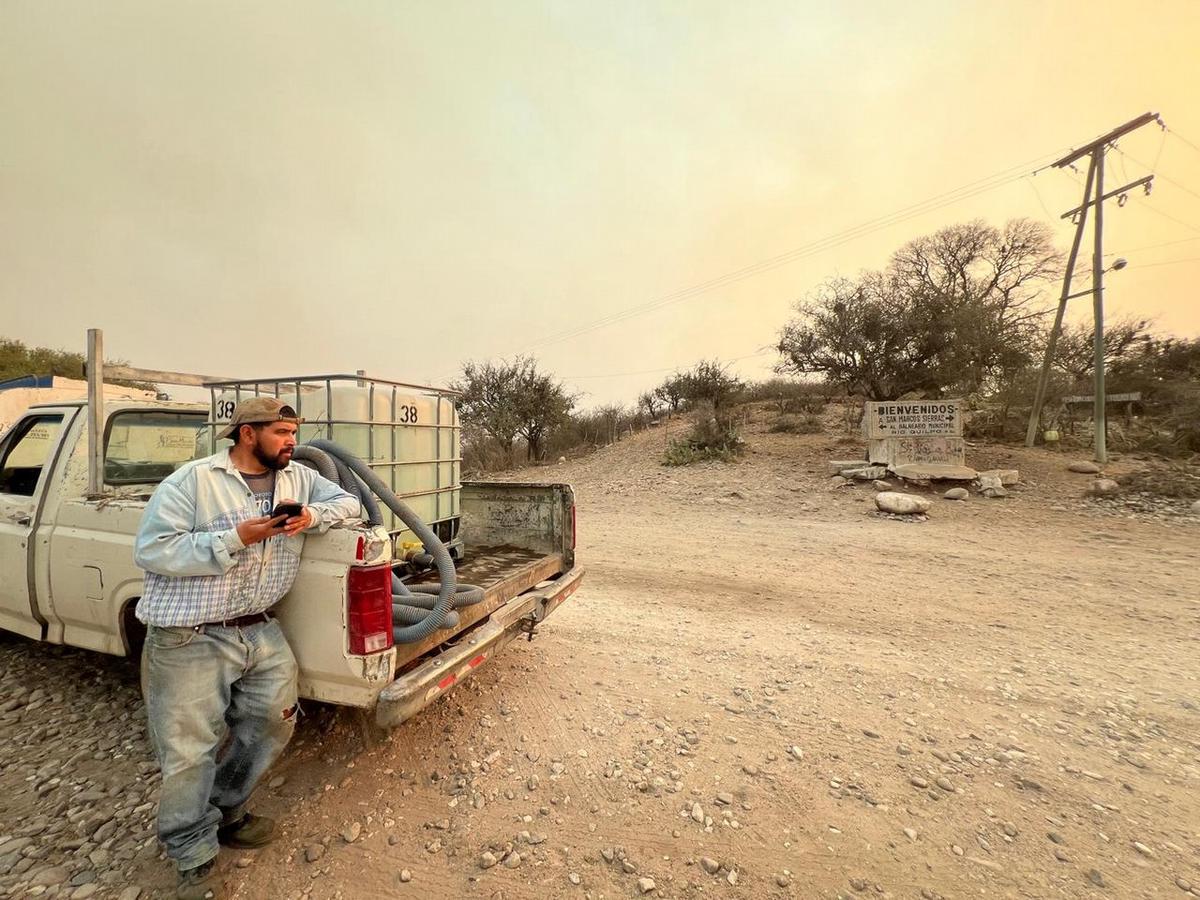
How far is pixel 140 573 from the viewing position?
103 inches

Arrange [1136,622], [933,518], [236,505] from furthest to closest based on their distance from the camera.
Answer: [933,518] → [1136,622] → [236,505]

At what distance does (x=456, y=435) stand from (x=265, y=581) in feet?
6.37

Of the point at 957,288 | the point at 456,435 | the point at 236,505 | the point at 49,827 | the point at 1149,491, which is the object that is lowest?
the point at 49,827

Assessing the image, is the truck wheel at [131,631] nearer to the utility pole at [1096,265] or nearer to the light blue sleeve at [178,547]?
the light blue sleeve at [178,547]

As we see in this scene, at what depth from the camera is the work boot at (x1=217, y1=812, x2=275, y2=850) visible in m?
2.06

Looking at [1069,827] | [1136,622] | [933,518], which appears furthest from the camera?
[933,518]

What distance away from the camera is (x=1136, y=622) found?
15.1 feet

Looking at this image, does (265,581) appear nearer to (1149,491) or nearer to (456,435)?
(456,435)

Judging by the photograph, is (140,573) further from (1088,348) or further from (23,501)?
(1088,348)

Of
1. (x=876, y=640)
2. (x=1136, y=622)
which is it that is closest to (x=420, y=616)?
(x=876, y=640)

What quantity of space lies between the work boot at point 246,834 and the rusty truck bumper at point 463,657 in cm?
68

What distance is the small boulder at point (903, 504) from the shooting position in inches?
390

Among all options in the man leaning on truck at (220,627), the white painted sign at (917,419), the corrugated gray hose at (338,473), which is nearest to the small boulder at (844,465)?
the white painted sign at (917,419)

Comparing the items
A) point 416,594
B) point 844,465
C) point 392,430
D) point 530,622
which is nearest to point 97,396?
point 392,430
